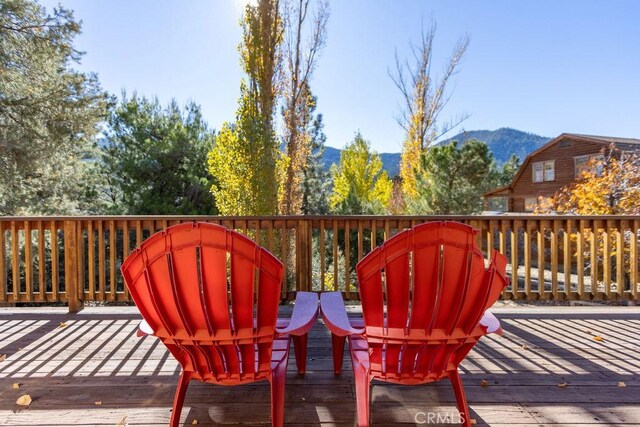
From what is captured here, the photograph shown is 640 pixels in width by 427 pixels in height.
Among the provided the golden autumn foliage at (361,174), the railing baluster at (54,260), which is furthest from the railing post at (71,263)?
the golden autumn foliage at (361,174)

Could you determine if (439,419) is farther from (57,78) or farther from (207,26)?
(57,78)

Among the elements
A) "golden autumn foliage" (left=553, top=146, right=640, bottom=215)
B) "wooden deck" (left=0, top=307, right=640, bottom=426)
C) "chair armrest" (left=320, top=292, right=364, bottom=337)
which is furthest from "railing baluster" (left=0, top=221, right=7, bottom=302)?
"golden autumn foliage" (left=553, top=146, right=640, bottom=215)

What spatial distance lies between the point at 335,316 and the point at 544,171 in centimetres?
2086

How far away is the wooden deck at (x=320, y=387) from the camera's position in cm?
173

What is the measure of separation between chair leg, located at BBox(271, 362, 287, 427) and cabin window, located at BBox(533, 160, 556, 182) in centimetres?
2059

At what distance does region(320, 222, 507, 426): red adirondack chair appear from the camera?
4.54 feet

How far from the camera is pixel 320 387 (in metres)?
2.01

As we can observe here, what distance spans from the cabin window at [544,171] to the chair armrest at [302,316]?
20.1m

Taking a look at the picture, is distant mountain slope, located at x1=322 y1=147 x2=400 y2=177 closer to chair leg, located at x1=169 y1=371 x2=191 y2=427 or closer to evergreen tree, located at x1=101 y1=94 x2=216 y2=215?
evergreen tree, located at x1=101 y1=94 x2=216 y2=215

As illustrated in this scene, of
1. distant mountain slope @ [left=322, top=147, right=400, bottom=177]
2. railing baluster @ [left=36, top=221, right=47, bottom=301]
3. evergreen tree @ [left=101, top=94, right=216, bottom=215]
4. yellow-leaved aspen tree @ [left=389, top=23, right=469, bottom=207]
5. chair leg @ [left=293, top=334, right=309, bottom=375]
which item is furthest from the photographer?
distant mountain slope @ [left=322, top=147, right=400, bottom=177]

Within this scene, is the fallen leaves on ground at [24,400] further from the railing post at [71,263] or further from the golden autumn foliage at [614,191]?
the golden autumn foliage at [614,191]

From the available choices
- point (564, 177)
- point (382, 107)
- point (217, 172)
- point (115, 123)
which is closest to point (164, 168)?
point (115, 123)

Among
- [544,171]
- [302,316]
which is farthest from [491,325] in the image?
[544,171]

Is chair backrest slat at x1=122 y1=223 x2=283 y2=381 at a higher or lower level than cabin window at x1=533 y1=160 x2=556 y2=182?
lower
